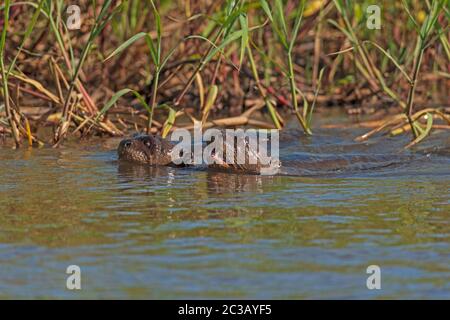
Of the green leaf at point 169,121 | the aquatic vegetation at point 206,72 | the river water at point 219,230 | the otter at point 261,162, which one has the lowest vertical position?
the river water at point 219,230

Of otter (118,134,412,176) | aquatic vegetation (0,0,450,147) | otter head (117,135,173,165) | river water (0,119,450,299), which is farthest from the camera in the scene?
aquatic vegetation (0,0,450,147)

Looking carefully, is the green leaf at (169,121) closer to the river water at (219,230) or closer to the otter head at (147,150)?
the otter head at (147,150)

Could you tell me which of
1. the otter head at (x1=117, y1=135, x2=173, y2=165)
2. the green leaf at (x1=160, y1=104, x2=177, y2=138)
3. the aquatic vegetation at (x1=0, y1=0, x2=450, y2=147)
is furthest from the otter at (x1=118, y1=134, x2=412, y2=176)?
the aquatic vegetation at (x1=0, y1=0, x2=450, y2=147)

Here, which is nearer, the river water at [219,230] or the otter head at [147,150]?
the river water at [219,230]

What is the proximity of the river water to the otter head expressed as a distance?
106 millimetres

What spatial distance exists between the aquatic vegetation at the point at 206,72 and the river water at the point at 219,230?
2.79 feet

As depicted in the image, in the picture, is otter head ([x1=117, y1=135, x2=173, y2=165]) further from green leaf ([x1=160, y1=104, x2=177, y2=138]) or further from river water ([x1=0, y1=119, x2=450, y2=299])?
green leaf ([x1=160, y1=104, x2=177, y2=138])

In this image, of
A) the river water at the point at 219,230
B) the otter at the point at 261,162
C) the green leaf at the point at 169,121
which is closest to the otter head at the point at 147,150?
the otter at the point at 261,162

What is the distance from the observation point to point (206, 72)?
834cm

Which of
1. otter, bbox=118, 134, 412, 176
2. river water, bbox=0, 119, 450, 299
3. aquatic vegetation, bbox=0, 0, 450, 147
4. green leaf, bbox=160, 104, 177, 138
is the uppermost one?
aquatic vegetation, bbox=0, 0, 450, 147

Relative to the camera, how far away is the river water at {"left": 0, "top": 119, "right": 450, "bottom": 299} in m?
3.32

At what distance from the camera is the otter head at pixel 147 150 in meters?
5.99

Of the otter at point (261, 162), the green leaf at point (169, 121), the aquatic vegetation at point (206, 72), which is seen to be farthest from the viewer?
the aquatic vegetation at point (206, 72)

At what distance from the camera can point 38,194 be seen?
487 centimetres
